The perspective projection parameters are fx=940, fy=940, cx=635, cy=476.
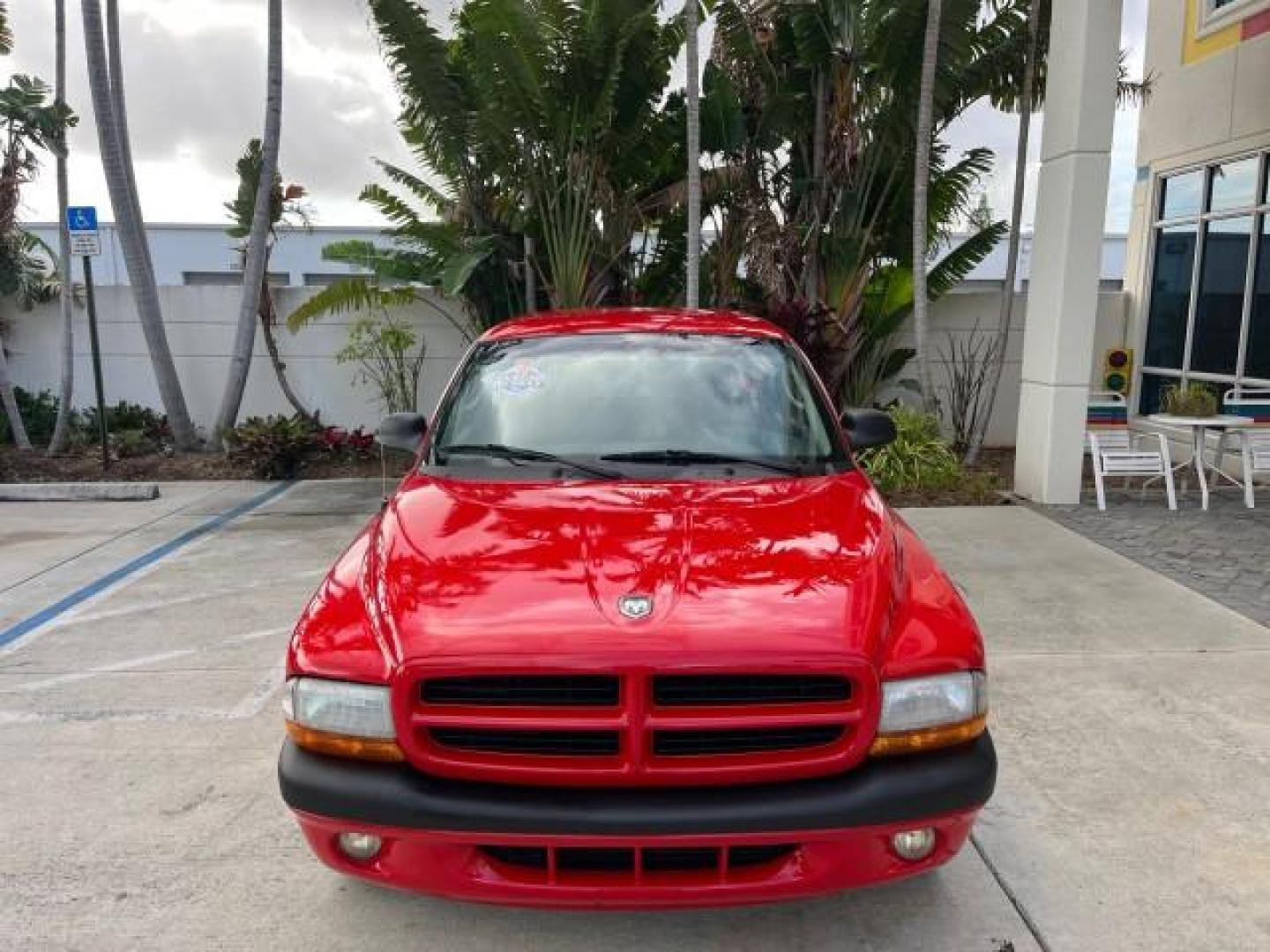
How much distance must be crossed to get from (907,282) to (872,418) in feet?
21.6

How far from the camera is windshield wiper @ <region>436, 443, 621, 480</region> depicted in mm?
3385

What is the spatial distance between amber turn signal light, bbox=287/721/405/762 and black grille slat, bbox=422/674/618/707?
0.55 ft

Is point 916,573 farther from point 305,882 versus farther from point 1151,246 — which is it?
point 1151,246

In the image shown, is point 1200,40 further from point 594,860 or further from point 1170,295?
point 594,860

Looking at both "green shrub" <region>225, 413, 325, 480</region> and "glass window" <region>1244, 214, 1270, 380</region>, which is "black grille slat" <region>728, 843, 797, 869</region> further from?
"glass window" <region>1244, 214, 1270, 380</region>

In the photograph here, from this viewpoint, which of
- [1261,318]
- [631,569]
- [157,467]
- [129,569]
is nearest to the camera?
[631,569]

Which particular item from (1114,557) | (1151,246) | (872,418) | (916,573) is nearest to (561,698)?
(916,573)

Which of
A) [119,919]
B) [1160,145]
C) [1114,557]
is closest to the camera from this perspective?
[119,919]

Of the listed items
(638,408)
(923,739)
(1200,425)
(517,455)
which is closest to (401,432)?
(517,455)

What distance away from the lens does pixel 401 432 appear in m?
4.14

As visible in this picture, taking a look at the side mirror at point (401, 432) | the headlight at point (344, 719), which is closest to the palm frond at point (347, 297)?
the side mirror at point (401, 432)

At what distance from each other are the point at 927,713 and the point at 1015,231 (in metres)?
8.53

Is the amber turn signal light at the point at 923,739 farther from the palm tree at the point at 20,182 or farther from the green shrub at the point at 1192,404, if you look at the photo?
the palm tree at the point at 20,182

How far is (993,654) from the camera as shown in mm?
4867
